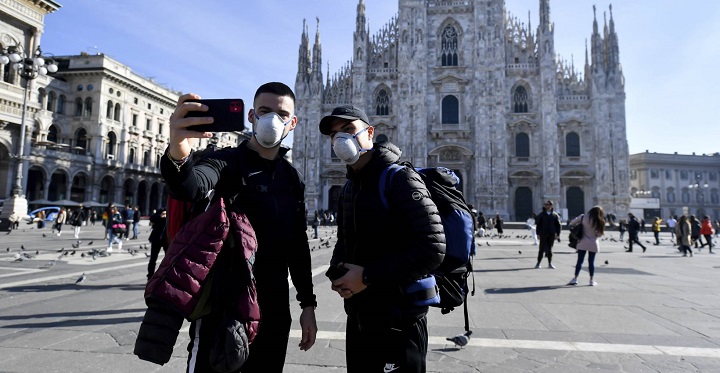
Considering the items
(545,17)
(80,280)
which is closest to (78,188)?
(80,280)

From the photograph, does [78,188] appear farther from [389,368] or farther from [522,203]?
[389,368]

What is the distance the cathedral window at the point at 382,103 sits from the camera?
33.7 metres

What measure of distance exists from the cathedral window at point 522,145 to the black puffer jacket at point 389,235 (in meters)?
32.6

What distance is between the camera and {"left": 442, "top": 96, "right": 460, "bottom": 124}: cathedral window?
32719 millimetres

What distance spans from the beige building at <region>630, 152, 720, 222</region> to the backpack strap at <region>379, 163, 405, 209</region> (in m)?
66.5

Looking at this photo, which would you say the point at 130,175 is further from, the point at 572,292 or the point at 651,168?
the point at 651,168

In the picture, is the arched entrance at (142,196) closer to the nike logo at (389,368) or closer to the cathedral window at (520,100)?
the cathedral window at (520,100)

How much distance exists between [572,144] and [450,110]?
10.2 meters

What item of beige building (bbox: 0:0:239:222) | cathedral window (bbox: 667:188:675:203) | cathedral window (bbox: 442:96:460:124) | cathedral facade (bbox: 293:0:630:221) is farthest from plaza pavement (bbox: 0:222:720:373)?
cathedral window (bbox: 667:188:675:203)

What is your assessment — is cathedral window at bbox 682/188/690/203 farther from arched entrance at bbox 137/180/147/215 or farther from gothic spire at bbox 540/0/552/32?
arched entrance at bbox 137/180/147/215

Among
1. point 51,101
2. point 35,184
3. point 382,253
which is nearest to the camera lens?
point 382,253

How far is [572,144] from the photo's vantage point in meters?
31.2

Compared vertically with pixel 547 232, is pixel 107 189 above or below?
above

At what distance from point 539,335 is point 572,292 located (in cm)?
278
